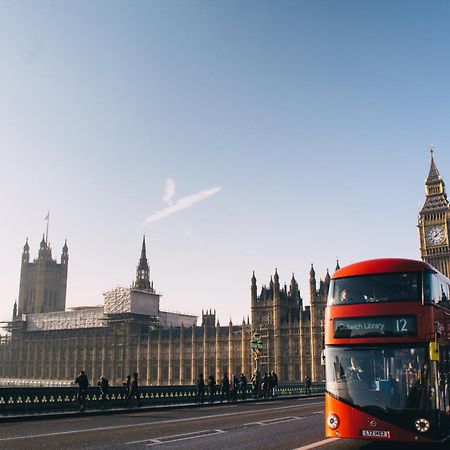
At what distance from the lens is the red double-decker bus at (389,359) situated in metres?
10.6

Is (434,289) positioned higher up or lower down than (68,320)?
lower down

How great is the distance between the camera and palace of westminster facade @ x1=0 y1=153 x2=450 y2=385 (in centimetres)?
9062

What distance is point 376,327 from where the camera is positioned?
36.7ft

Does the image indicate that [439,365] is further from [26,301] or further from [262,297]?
[26,301]

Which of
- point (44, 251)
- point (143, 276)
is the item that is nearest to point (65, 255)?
point (44, 251)

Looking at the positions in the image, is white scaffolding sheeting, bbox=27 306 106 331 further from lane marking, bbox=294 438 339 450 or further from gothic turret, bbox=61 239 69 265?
lane marking, bbox=294 438 339 450

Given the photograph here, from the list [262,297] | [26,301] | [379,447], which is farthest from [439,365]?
[26,301]

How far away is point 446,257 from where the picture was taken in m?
104

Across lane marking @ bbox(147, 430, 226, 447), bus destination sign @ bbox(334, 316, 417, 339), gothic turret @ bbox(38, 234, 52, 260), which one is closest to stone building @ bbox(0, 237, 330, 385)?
gothic turret @ bbox(38, 234, 52, 260)

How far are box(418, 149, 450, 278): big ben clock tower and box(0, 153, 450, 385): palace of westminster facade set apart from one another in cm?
20

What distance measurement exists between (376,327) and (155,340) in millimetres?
100634

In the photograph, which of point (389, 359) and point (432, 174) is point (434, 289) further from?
point (432, 174)

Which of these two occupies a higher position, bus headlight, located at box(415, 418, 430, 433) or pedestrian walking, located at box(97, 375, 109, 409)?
bus headlight, located at box(415, 418, 430, 433)

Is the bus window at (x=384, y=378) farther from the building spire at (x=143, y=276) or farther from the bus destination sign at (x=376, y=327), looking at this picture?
the building spire at (x=143, y=276)
